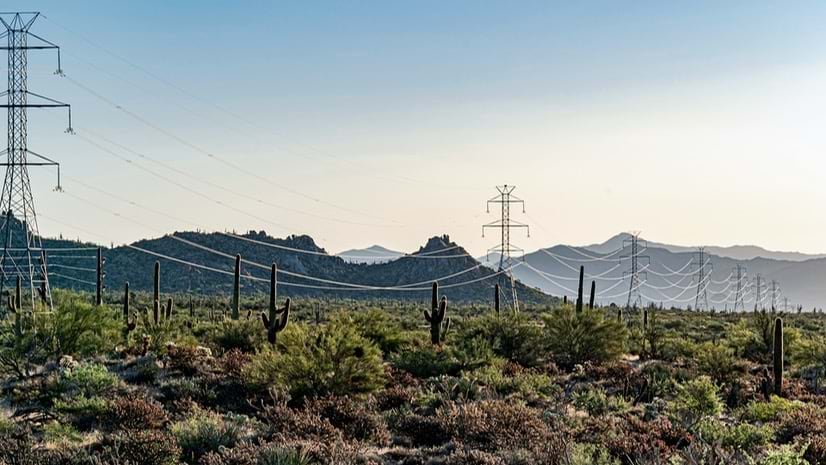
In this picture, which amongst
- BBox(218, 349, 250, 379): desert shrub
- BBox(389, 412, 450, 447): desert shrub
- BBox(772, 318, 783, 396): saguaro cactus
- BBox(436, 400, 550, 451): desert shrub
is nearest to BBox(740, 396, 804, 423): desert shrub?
BBox(772, 318, 783, 396): saguaro cactus

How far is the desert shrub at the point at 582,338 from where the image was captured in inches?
1177

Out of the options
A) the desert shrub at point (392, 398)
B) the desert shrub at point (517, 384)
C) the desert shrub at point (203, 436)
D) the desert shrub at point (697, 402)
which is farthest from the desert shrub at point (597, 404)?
the desert shrub at point (203, 436)

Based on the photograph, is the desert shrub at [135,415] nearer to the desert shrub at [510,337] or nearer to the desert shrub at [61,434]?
the desert shrub at [61,434]

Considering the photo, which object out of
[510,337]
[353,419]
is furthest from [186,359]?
[510,337]

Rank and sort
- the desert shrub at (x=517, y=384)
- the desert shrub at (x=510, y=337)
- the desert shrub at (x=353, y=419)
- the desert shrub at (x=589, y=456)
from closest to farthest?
1. the desert shrub at (x=589, y=456)
2. the desert shrub at (x=353, y=419)
3. the desert shrub at (x=517, y=384)
4. the desert shrub at (x=510, y=337)

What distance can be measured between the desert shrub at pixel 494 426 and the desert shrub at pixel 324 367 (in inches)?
125

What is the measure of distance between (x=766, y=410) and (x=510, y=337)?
35.7ft

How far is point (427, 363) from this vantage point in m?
24.1

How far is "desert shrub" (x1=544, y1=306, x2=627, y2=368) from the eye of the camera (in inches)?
1177

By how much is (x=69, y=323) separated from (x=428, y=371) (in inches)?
447

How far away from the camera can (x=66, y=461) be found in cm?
1265

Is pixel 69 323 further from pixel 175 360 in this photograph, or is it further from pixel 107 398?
pixel 107 398

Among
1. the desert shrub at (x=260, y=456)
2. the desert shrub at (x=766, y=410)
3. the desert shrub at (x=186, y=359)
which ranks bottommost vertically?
the desert shrub at (x=766, y=410)

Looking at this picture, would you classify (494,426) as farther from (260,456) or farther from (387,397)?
(387,397)
